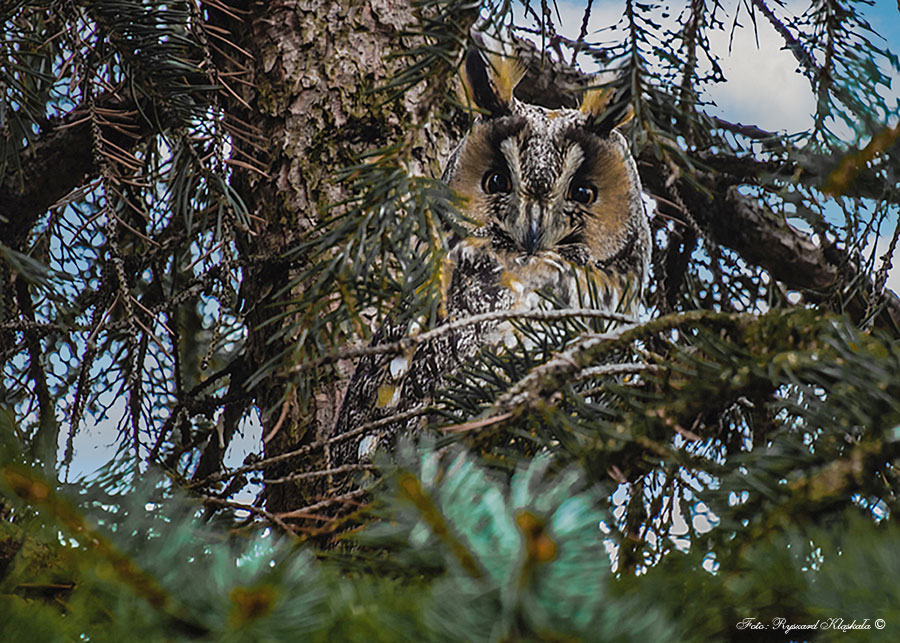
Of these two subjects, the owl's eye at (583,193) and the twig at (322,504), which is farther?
the owl's eye at (583,193)

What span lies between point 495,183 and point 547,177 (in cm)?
14

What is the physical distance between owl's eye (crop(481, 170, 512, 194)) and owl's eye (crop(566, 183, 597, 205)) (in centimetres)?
14

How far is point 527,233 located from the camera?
1.70 m

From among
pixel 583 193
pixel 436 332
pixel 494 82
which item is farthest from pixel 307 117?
pixel 436 332

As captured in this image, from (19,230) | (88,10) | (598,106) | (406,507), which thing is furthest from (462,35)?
(19,230)

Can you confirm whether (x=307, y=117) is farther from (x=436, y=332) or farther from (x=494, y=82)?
(x=436, y=332)

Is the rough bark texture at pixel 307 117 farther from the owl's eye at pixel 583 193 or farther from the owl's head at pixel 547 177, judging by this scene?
the owl's eye at pixel 583 193

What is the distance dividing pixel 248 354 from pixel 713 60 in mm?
968

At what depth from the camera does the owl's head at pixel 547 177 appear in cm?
170

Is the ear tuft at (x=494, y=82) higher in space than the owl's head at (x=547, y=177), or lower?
higher

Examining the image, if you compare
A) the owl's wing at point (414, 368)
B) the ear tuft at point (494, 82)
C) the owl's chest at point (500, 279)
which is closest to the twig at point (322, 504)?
the owl's wing at point (414, 368)

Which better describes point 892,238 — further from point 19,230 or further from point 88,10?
point 19,230

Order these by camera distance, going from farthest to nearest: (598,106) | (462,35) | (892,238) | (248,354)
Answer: (598,106) < (248,354) < (892,238) < (462,35)

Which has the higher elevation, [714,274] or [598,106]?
[598,106]
